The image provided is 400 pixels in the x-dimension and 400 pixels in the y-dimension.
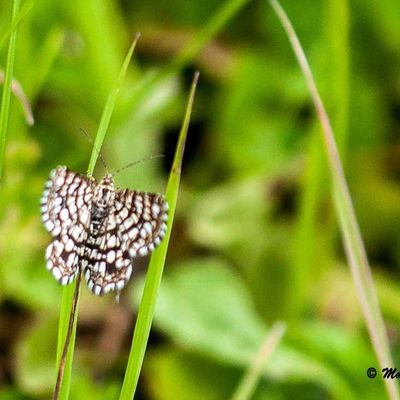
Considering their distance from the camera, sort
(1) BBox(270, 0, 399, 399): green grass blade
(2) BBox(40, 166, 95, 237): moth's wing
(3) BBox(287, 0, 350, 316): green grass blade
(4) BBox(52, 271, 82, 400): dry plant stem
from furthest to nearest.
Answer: (3) BBox(287, 0, 350, 316): green grass blade < (1) BBox(270, 0, 399, 399): green grass blade < (2) BBox(40, 166, 95, 237): moth's wing < (4) BBox(52, 271, 82, 400): dry plant stem

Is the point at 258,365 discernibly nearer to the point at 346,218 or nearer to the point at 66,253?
the point at 346,218

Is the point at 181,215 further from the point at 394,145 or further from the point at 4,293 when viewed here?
the point at 394,145

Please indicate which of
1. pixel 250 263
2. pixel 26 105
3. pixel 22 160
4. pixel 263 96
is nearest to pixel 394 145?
pixel 263 96

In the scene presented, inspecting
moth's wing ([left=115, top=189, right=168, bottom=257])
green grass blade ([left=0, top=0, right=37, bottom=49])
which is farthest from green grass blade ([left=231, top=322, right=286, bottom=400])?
green grass blade ([left=0, top=0, right=37, bottom=49])

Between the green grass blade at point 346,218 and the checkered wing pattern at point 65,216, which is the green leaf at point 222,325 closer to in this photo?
the green grass blade at point 346,218

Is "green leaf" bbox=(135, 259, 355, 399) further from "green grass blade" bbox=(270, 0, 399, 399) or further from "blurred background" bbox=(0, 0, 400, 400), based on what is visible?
"green grass blade" bbox=(270, 0, 399, 399)

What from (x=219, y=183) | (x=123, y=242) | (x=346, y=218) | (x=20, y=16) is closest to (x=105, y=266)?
(x=123, y=242)

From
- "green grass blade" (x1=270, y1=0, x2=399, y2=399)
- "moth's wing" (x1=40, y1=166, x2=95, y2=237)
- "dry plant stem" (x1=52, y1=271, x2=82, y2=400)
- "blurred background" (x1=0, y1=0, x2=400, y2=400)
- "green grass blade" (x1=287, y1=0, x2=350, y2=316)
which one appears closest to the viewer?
"dry plant stem" (x1=52, y1=271, x2=82, y2=400)
